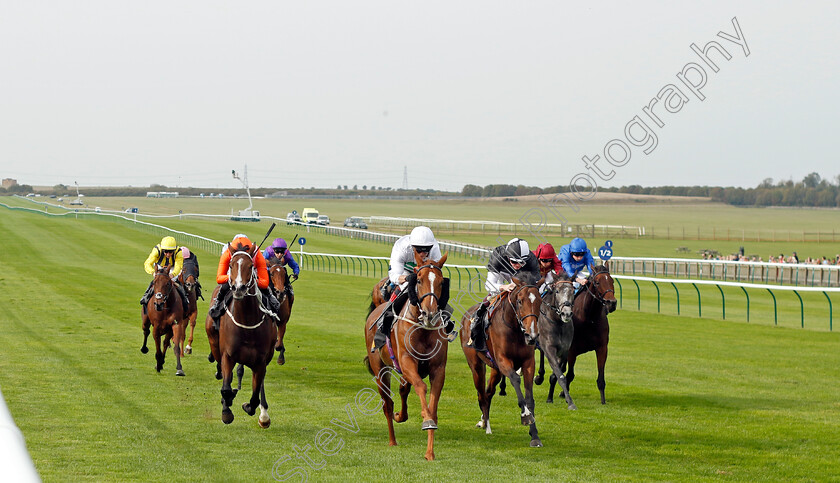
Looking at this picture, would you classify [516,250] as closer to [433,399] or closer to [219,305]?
[433,399]

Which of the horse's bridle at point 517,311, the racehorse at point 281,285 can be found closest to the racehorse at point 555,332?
the horse's bridle at point 517,311

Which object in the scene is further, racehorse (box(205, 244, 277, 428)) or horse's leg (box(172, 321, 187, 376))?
horse's leg (box(172, 321, 187, 376))

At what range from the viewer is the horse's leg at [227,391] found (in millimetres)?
9125

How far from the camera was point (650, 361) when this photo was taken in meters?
16.2

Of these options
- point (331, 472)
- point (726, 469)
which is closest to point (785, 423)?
point (726, 469)

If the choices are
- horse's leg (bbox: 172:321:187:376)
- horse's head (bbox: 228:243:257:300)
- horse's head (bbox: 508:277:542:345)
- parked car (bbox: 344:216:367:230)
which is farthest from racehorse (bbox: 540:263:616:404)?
parked car (bbox: 344:216:367:230)

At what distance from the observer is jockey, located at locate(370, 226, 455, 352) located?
806 centimetres

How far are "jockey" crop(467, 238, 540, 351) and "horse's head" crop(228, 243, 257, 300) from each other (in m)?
2.48

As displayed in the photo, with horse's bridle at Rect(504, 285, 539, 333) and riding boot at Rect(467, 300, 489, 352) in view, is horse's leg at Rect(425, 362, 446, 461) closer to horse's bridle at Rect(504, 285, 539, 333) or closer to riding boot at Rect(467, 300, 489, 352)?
horse's bridle at Rect(504, 285, 539, 333)

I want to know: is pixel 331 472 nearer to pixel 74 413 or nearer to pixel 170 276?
pixel 74 413

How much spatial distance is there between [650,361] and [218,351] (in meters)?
8.81

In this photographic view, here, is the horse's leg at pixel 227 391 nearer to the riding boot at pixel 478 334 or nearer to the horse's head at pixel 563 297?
the riding boot at pixel 478 334

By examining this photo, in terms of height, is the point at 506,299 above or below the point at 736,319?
above

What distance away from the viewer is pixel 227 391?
9188mm
